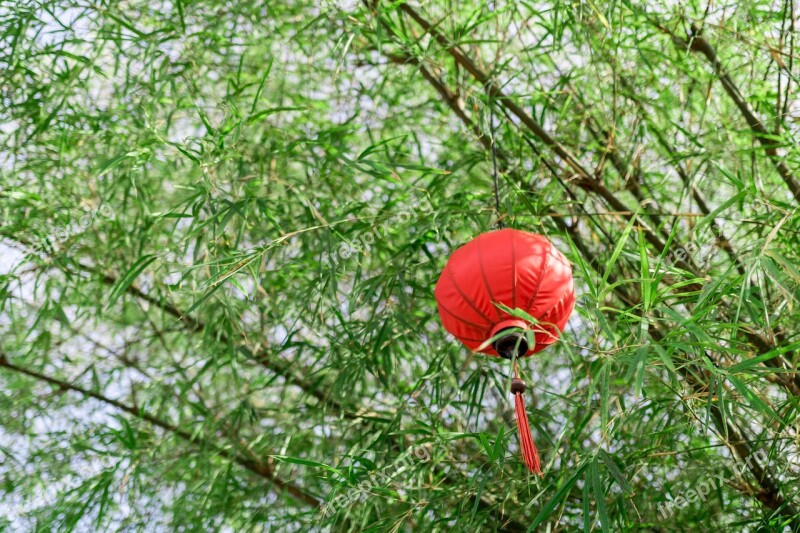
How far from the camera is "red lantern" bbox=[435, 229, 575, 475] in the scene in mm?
1459

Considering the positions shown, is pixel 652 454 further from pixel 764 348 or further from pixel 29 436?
pixel 29 436

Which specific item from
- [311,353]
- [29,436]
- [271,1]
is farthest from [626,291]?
[29,436]

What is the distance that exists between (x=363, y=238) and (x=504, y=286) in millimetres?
781

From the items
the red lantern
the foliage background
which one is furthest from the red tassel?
the foliage background

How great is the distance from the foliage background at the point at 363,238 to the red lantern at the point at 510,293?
388 mm

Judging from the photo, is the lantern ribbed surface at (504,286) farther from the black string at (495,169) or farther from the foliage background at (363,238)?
the foliage background at (363,238)

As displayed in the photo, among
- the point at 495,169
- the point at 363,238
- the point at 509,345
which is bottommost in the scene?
the point at 509,345

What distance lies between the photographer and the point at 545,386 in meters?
2.49

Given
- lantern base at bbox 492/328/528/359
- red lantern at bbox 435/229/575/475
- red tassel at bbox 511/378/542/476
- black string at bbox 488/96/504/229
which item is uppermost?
black string at bbox 488/96/504/229

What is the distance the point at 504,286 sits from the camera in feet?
4.79

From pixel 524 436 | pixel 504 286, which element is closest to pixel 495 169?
pixel 504 286

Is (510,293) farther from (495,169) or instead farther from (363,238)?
(363,238)

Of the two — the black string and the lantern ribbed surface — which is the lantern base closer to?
the lantern ribbed surface

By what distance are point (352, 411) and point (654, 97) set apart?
114 cm
